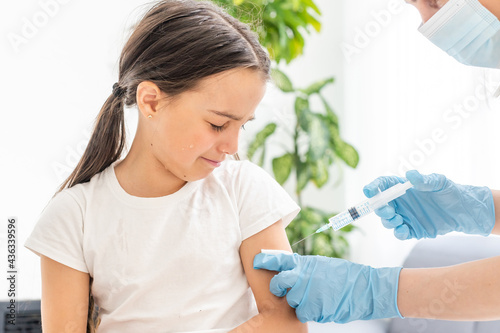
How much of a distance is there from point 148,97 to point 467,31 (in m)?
0.80

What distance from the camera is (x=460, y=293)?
1103mm

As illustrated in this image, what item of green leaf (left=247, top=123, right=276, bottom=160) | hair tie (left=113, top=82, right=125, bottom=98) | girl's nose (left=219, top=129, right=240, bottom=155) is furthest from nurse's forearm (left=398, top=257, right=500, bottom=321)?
green leaf (left=247, top=123, right=276, bottom=160)

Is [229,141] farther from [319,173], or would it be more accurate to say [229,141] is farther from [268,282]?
[319,173]

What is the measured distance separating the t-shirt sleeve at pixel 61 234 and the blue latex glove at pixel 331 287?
16.2 inches

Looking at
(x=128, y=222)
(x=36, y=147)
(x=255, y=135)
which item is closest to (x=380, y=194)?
(x=128, y=222)

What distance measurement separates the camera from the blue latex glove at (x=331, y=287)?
118 centimetres

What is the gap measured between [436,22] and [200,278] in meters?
0.86

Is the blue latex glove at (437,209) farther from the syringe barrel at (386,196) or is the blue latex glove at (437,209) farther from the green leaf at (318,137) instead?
the green leaf at (318,137)

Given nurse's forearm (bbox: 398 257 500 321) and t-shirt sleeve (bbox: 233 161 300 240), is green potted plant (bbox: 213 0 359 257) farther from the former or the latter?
nurse's forearm (bbox: 398 257 500 321)

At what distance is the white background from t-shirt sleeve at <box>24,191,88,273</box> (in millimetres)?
1255

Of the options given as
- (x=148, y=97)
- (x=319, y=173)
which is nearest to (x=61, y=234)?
(x=148, y=97)

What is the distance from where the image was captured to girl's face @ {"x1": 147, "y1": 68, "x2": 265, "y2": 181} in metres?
1.15

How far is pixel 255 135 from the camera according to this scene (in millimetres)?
2969

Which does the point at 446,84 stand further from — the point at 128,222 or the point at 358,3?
the point at 128,222
